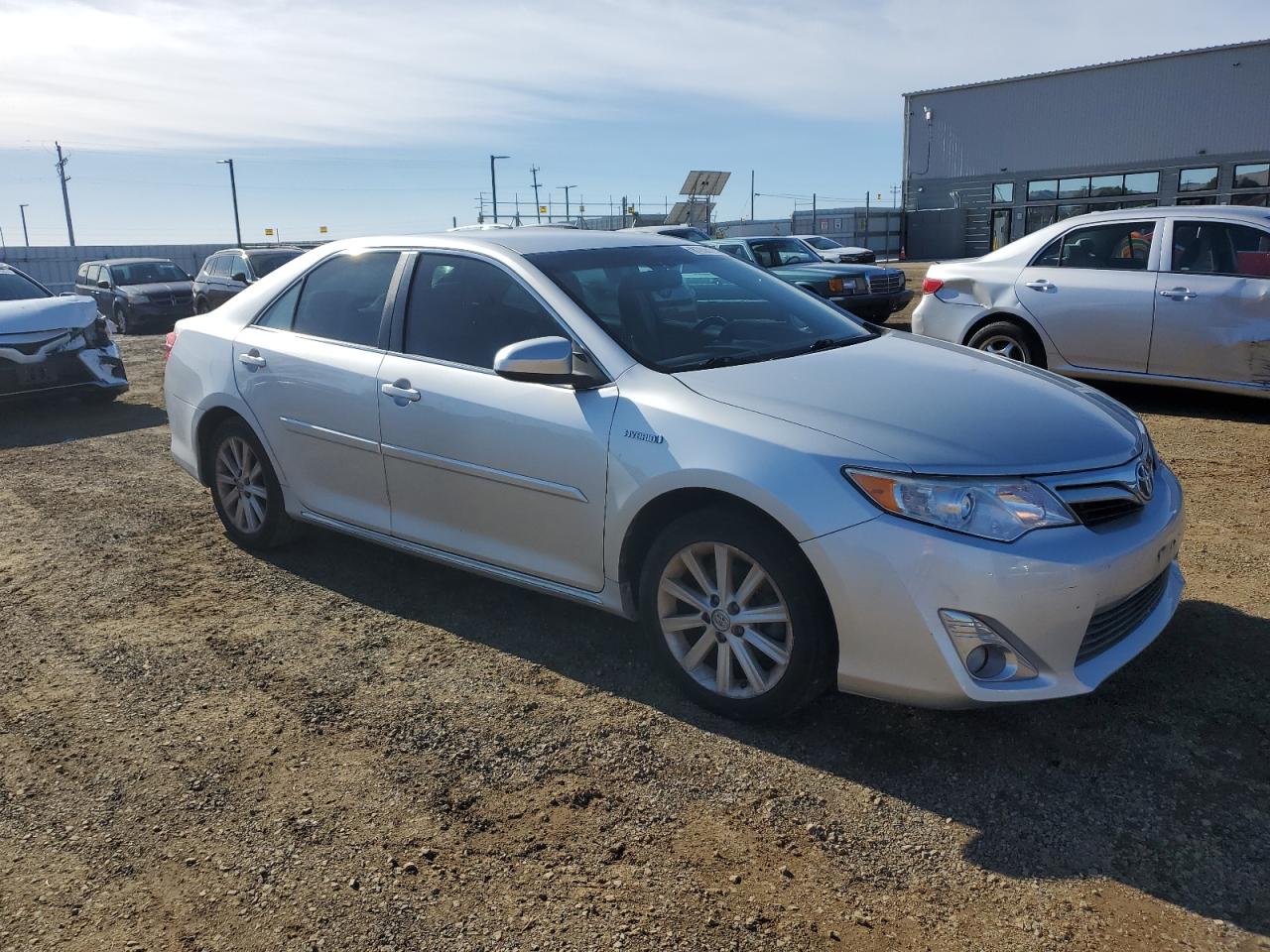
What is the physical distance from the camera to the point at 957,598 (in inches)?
114

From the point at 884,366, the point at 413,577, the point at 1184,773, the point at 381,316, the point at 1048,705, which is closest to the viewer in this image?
the point at 1184,773

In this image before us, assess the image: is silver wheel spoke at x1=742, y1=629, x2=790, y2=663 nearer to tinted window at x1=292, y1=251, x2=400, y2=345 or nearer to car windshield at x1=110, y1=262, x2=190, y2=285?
tinted window at x1=292, y1=251, x2=400, y2=345

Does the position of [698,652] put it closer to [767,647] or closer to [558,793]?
[767,647]

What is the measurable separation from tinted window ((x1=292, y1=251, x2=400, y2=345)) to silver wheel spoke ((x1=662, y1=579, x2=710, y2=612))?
72.6 inches

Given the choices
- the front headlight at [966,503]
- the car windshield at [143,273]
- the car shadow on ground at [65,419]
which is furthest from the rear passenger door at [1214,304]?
the car windshield at [143,273]

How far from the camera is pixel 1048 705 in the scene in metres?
3.52

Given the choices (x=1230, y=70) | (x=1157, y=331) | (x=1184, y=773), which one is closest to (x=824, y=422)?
(x=1184, y=773)

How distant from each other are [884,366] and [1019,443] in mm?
729

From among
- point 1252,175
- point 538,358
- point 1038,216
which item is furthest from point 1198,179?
point 538,358

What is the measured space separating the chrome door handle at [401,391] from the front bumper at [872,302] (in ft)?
36.0

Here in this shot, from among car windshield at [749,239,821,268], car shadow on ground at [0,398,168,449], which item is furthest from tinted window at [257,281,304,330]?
car windshield at [749,239,821,268]

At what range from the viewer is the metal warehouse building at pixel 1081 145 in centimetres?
3694

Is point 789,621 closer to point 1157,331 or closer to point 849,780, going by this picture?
point 849,780

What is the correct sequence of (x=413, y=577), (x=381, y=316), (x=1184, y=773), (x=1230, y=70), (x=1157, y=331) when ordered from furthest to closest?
(x=1230, y=70) < (x=1157, y=331) < (x=413, y=577) < (x=381, y=316) < (x=1184, y=773)
